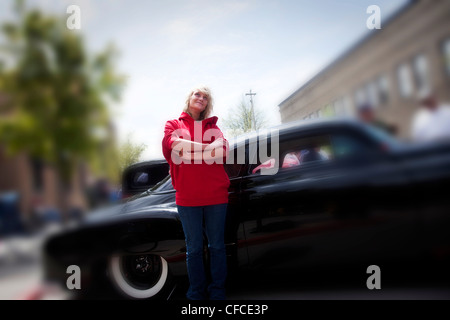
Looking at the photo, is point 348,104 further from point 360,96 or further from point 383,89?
point 383,89

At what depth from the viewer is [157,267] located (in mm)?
2533

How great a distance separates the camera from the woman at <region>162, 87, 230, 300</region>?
218 centimetres

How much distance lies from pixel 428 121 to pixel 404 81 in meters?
0.27

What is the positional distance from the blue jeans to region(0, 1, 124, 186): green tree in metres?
0.69

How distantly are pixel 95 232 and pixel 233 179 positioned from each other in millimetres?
1096

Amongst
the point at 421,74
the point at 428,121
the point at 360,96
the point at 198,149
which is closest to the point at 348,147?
the point at 360,96

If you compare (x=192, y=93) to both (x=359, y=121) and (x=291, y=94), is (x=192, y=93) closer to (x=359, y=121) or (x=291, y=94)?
(x=291, y=94)

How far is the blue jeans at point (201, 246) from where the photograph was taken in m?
2.21

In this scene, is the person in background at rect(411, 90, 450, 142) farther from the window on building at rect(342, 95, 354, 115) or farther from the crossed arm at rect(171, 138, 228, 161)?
the crossed arm at rect(171, 138, 228, 161)

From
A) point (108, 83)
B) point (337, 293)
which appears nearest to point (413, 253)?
point (337, 293)

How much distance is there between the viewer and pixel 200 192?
2197 millimetres

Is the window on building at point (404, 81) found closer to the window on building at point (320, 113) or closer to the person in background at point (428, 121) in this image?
the person in background at point (428, 121)

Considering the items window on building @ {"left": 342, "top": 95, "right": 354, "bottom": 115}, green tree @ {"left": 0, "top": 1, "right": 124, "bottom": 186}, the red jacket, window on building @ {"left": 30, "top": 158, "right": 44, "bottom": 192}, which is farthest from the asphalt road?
window on building @ {"left": 342, "top": 95, "right": 354, "bottom": 115}
